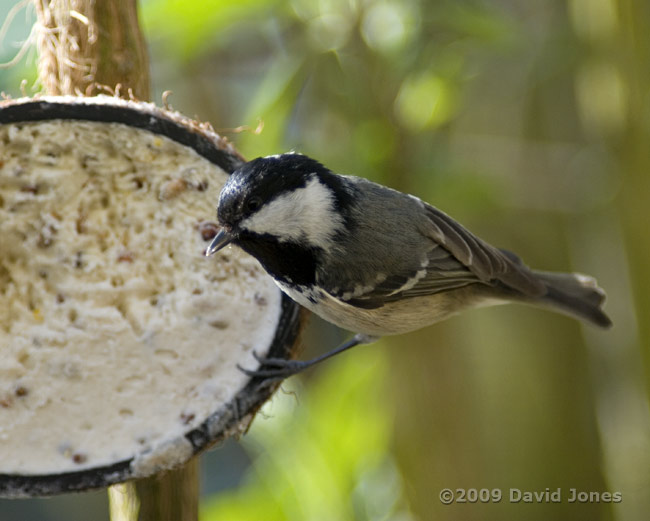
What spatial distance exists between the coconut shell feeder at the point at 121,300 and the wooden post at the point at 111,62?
0.06 m

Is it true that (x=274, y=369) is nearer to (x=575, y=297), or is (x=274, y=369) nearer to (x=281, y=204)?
(x=281, y=204)

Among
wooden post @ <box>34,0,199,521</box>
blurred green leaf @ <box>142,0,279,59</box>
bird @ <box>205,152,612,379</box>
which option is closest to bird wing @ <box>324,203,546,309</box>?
bird @ <box>205,152,612,379</box>

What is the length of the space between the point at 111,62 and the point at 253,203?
0.27 meters

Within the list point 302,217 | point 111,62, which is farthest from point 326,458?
point 111,62

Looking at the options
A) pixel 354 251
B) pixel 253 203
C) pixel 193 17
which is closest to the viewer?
pixel 253 203

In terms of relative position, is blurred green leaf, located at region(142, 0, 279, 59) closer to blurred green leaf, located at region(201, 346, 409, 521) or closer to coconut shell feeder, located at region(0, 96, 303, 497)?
coconut shell feeder, located at region(0, 96, 303, 497)

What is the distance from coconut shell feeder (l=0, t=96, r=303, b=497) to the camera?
2.49ft

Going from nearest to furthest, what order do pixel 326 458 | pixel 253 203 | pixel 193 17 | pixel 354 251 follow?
pixel 253 203 → pixel 354 251 → pixel 193 17 → pixel 326 458

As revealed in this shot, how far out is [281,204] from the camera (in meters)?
0.74

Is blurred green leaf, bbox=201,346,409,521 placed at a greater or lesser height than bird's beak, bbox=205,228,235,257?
lesser

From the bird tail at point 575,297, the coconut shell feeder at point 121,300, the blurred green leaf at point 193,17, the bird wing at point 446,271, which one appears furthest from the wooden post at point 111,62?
the bird tail at point 575,297

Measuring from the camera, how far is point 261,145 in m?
1.07

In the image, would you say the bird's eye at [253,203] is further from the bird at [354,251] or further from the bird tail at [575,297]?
the bird tail at [575,297]

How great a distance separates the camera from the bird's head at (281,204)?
0.71 m
